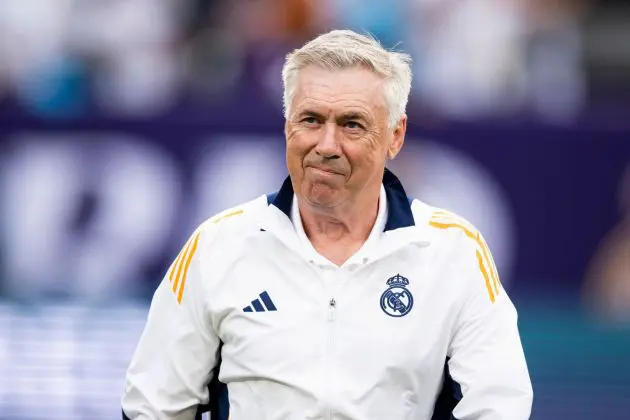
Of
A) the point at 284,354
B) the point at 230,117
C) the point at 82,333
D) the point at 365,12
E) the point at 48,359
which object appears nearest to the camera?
the point at 284,354

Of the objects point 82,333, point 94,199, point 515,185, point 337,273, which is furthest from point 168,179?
point 337,273

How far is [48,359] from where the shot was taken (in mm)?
7672

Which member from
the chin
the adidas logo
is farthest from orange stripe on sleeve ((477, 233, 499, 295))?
the adidas logo

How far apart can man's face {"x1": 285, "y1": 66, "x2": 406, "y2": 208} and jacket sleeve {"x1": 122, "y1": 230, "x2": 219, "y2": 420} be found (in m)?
0.36

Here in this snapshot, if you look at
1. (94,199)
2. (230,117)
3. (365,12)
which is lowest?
(94,199)

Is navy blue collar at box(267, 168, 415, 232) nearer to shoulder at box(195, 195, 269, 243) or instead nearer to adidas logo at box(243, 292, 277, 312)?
shoulder at box(195, 195, 269, 243)

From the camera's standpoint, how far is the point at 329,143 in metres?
3.24

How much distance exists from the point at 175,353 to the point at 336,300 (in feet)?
1.36

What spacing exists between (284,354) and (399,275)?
340 mm

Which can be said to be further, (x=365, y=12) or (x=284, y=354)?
(x=365, y=12)

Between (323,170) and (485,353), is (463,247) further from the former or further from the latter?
(323,170)

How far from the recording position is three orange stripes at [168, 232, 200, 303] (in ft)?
11.2

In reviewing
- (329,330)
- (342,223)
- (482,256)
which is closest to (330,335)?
(329,330)

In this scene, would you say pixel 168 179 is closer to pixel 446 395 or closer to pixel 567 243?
pixel 567 243
